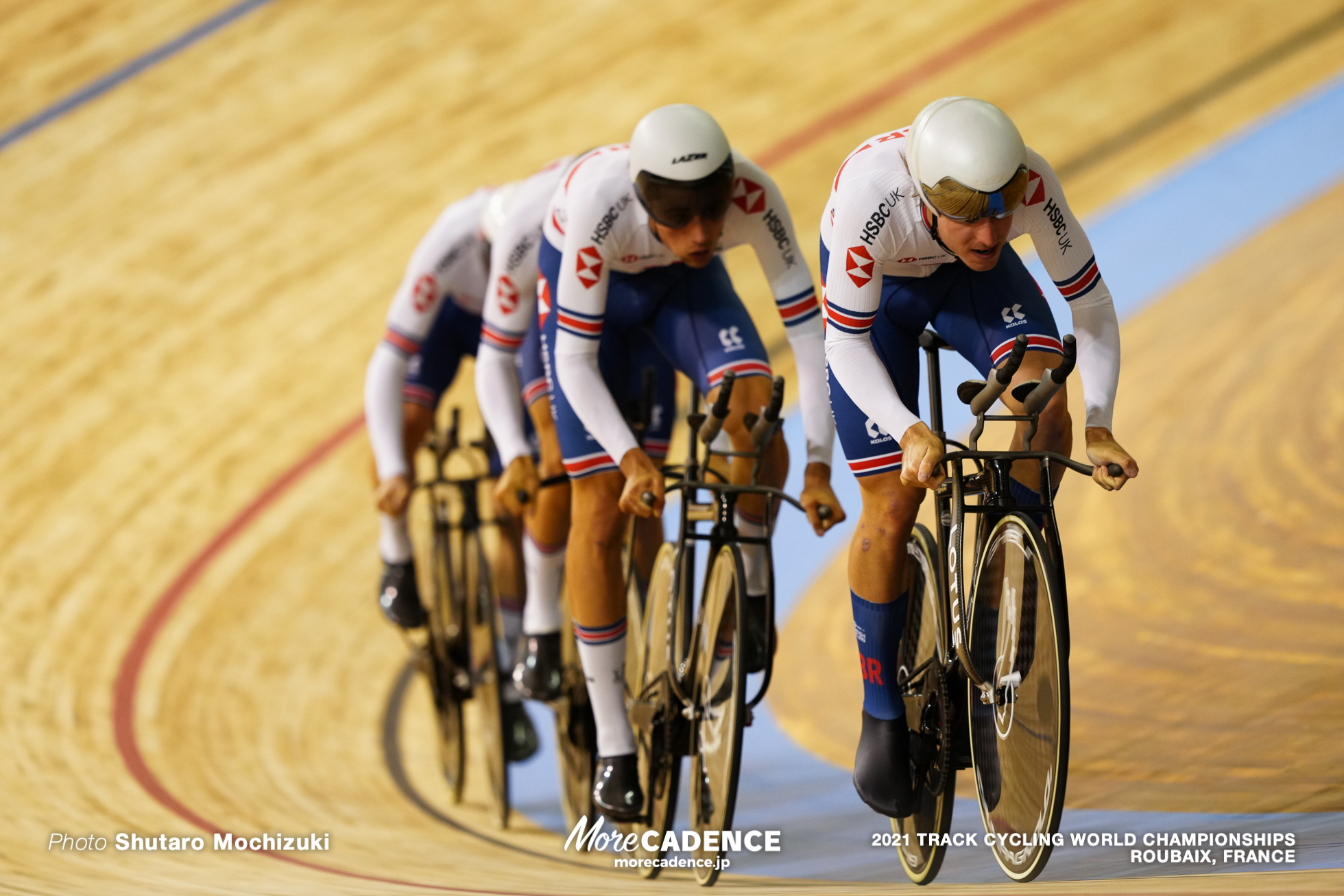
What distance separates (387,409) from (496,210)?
661 millimetres

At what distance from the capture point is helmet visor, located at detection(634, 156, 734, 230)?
A: 2.76 m

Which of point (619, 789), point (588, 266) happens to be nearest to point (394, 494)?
point (619, 789)

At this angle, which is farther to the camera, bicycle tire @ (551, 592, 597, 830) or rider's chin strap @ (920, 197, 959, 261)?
bicycle tire @ (551, 592, 597, 830)

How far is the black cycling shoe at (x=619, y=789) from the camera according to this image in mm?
3193

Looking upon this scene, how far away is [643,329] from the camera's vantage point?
3.29m

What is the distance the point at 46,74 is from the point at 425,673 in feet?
16.5

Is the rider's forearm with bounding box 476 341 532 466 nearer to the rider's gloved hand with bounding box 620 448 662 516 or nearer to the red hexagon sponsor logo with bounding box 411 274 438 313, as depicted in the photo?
the red hexagon sponsor logo with bounding box 411 274 438 313

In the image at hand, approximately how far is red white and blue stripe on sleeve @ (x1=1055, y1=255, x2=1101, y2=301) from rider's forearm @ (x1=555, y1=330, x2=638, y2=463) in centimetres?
94

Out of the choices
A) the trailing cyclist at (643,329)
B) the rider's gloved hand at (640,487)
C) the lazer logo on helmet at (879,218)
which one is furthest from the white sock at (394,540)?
the lazer logo on helmet at (879,218)

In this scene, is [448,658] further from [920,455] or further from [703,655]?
[920,455]

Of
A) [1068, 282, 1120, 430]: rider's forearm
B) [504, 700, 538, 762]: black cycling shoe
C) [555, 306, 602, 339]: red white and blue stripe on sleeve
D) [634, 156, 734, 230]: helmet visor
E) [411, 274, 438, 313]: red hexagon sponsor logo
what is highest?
[411, 274, 438, 313]: red hexagon sponsor logo

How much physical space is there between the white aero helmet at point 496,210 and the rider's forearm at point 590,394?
0.96 metres

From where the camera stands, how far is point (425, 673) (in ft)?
14.4

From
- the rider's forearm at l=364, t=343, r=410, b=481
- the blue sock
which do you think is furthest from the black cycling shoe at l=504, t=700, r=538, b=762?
the blue sock
